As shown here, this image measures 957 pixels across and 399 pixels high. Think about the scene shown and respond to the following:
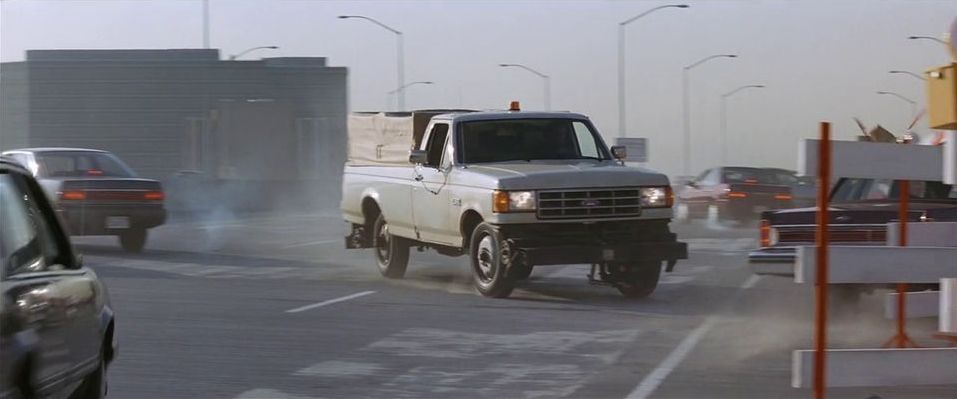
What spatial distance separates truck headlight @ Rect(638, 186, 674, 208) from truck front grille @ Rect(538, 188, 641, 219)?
0.22 feet

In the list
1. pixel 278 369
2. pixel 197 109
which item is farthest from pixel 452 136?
pixel 197 109

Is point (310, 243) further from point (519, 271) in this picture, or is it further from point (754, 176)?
point (754, 176)

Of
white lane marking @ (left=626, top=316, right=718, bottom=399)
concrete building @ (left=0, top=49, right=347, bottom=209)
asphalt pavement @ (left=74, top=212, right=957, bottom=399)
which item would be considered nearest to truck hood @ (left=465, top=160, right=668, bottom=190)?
asphalt pavement @ (left=74, top=212, right=957, bottom=399)

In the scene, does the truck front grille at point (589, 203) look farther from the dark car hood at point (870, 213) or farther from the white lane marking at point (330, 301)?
the white lane marking at point (330, 301)

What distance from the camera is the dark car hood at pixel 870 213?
13.0 m

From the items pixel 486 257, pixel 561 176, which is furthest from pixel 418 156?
pixel 561 176

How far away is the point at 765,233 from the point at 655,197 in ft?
5.28

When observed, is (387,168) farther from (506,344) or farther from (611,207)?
(506,344)

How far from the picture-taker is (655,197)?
15.5m

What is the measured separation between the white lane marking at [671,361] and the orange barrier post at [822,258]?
6.87 feet

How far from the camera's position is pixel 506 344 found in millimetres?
11688

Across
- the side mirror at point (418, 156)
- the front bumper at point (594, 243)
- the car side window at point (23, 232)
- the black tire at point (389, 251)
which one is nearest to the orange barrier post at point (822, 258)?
the car side window at point (23, 232)

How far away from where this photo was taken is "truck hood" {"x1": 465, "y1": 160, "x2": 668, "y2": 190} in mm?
15039

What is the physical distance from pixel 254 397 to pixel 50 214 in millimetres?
2406
